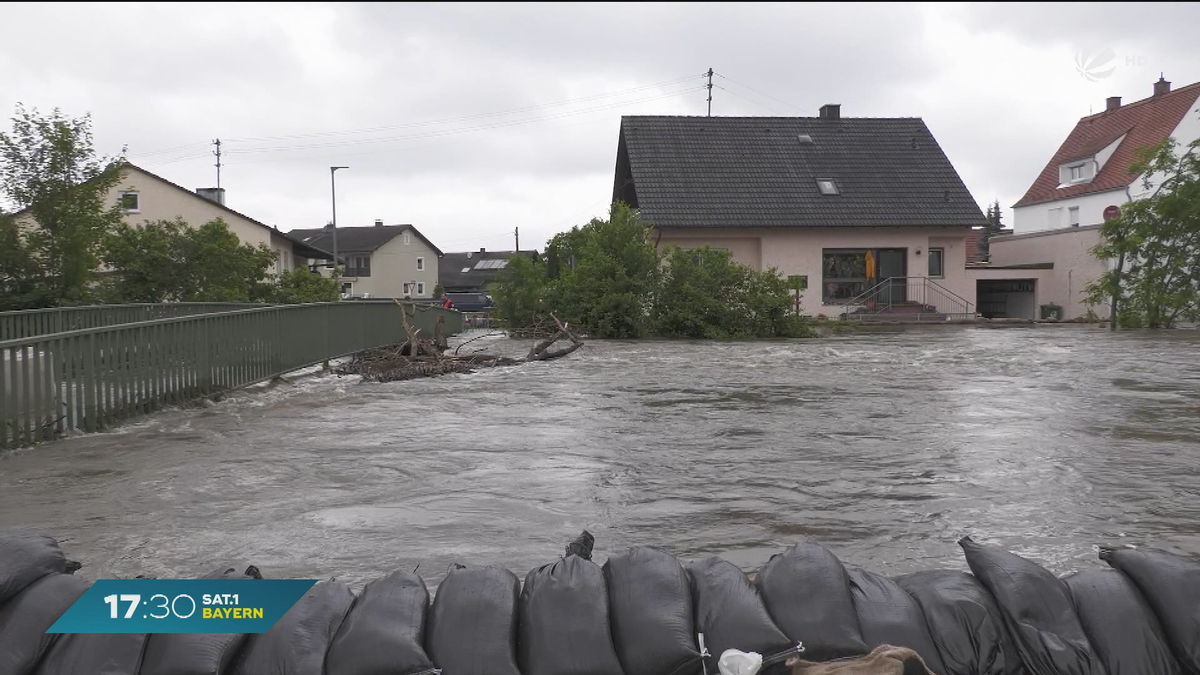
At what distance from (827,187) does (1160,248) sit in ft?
40.0

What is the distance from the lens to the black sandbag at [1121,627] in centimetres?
319

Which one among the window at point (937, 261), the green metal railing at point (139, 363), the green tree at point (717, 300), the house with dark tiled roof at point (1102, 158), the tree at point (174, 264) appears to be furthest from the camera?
the house with dark tiled roof at point (1102, 158)

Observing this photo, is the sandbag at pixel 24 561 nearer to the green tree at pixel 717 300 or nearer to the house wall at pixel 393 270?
the green tree at pixel 717 300

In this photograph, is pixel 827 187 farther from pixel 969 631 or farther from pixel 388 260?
pixel 388 260

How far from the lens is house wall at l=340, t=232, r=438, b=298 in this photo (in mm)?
77938

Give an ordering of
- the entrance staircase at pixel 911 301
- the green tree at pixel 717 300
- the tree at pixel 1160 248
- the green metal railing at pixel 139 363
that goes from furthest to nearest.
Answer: the entrance staircase at pixel 911 301 → the tree at pixel 1160 248 → the green tree at pixel 717 300 → the green metal railing at pixel 139 363

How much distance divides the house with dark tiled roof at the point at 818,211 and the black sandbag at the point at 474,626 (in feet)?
102

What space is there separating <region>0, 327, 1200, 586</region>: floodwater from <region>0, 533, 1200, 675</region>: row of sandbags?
1204 millimetres

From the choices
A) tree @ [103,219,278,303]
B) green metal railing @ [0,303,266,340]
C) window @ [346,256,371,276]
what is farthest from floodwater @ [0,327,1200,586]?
window @ [346,256,371,276]

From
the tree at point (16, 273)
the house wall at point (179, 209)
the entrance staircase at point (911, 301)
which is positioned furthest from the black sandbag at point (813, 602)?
the house wall at point (179, 209)

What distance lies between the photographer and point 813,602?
3268 mm

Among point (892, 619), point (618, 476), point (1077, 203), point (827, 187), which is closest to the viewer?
point (892, 619)

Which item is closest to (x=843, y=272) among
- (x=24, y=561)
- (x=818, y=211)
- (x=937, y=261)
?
(x=818, y=211)

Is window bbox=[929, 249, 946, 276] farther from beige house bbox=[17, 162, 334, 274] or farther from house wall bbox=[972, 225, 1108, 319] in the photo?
beige house bbox=[17, 162, 334, 274]
